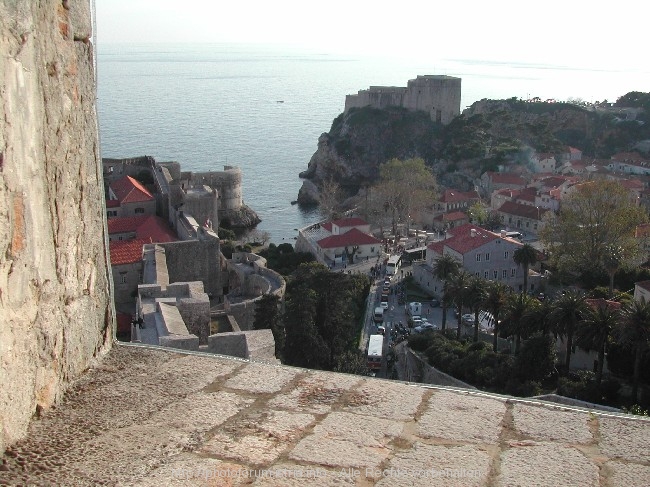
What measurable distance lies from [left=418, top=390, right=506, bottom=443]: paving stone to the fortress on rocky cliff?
7690cm

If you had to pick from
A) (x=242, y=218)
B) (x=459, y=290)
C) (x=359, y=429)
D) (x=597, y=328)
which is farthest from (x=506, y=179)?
(x=359, y=429)

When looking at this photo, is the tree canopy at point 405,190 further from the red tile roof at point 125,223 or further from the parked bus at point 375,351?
the parked bus at point 375,351

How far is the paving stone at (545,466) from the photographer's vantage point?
8.39ft

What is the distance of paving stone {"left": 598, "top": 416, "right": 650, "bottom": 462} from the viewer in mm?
2727

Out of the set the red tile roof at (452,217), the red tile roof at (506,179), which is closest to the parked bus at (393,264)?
the red tile roof at (452,217)

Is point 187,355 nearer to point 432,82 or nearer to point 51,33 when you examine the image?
point 51,33

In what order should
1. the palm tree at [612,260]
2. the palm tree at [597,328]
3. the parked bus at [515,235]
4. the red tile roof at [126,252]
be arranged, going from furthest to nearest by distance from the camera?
the parked bus at [515,235] → the palm tree at [612,260] → the red tile roof at [126,252] → the palm tree at [597,328]

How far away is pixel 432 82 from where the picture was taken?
78.9m

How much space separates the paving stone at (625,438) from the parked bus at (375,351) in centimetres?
2132

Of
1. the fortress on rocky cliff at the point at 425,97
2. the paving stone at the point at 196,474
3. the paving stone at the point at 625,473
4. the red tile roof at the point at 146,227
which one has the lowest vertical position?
the red tile roof at the point at 146,227

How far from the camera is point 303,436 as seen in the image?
2842 mm

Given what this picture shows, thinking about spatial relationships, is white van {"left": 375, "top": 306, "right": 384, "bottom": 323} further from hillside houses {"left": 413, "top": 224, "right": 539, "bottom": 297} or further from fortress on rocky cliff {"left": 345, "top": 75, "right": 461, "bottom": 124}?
fortress on rocky cliff {"left": 345, "top": 75, "right": 461, "bottom": 124}

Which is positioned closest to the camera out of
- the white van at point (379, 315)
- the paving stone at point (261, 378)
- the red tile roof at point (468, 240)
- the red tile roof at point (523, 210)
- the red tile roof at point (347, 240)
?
the paving stone at point (261, 378)

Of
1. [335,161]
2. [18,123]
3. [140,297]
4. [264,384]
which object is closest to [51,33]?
[18,123]
